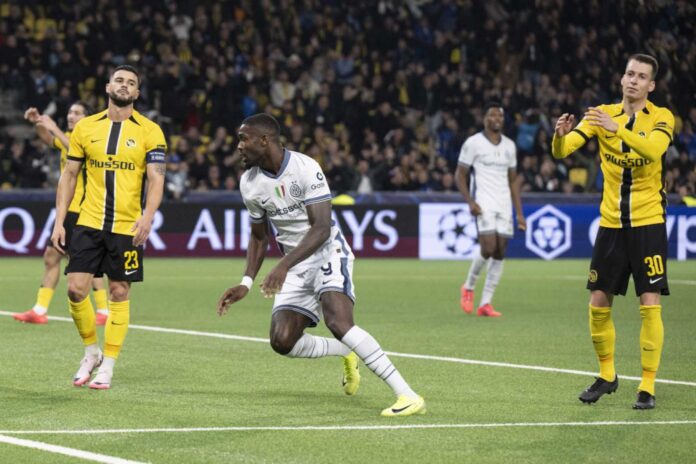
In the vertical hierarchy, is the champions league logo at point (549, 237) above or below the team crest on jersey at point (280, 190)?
below

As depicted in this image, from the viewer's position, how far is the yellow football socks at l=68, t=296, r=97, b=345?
29.8 feet

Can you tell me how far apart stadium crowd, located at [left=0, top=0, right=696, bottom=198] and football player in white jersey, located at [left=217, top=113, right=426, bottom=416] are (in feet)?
50.9

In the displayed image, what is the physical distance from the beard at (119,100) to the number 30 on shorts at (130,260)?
102cm

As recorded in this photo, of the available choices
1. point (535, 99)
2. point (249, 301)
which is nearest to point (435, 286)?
point (249, 301)

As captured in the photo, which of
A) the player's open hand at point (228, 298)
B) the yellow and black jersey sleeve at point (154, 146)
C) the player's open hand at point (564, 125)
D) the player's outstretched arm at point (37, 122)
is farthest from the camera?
the player's outstretched arm at point (37, 122)

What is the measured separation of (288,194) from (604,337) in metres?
2.29

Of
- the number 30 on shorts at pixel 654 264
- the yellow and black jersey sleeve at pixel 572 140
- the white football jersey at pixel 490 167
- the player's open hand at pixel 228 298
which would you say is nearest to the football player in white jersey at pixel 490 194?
the white football jersey at pixel 490 167

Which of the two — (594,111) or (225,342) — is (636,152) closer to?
(594,111)

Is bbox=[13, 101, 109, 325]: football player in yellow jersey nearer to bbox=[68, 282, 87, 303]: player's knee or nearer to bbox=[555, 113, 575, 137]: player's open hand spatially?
bbox=[68, 282, 87, 303]: player's knee

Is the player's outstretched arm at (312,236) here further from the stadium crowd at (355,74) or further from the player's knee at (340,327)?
the stadium crowd at (355,74)

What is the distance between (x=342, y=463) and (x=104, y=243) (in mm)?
3392

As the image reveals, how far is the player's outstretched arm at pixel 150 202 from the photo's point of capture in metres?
8.77

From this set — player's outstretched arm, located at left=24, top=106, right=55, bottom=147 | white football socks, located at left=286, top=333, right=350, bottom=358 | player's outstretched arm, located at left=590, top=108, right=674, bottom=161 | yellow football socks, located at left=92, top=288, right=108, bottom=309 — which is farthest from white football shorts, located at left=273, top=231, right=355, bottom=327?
yellow football socks, located at left=92, top=288, right=108, bottom=309

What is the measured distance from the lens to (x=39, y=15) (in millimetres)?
27781
